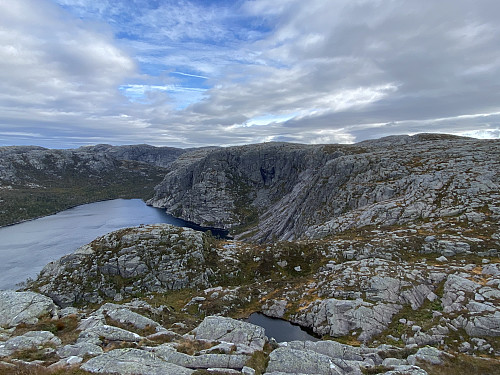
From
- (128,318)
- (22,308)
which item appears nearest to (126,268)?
Result: (22,308)

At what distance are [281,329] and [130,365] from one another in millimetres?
28892

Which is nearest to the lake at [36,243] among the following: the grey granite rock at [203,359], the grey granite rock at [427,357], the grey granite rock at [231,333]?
the grey granite rock at [231,333]

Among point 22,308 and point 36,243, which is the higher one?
point 22,308

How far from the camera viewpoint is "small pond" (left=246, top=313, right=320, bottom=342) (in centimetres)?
3659

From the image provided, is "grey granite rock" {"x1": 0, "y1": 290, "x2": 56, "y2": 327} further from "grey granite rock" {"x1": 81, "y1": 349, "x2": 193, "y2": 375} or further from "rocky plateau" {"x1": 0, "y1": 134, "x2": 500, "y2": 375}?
"grey granite rock" {"x1": 81, "y1": 349, "x2": 193, "y2": 375}

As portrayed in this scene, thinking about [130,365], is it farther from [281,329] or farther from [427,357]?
[281,329]

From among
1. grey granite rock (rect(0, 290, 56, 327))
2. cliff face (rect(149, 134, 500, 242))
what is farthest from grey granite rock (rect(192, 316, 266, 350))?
cliff face (rect(149, 134, 500, 242))

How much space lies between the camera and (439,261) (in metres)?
41.5

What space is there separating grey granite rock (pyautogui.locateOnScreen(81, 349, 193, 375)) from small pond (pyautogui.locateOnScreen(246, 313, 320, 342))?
24.7 metres

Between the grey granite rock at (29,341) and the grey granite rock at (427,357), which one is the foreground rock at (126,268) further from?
the grey granite rock at (427,357)

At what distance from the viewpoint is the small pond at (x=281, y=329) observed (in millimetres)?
36594

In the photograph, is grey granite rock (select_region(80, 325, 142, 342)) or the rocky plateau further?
grey granite rock (select_region(80, 325, 142, 342))

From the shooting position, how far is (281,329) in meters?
39.0

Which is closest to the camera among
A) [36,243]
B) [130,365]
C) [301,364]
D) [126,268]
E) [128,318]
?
[130,365]
